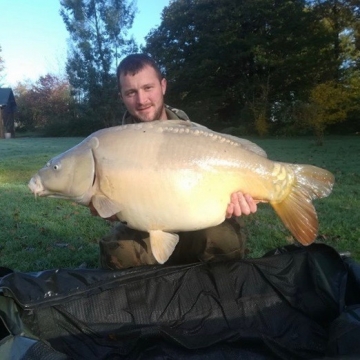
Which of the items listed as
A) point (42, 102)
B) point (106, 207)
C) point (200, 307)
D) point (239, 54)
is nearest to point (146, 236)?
point (200, 307)

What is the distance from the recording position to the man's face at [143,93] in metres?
1.96

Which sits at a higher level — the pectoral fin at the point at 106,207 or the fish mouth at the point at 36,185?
the fish mouth at the point at 36,185

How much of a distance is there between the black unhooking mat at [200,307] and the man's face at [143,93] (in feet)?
2.33

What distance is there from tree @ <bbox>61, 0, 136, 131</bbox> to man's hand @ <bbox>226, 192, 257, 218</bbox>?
22.2m

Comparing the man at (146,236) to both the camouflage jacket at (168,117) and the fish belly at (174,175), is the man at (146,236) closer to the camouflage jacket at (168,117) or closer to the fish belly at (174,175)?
the camouflage jacket at (168,117)

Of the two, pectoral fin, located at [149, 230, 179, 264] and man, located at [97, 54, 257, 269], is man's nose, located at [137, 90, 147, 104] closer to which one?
man, located at [97, 54, 257, 269]

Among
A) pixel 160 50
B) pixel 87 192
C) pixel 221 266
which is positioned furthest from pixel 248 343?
pixel 160 50

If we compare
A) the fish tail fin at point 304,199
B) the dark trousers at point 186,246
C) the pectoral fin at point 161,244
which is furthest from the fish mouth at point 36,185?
the fish tail fin at point 304,199

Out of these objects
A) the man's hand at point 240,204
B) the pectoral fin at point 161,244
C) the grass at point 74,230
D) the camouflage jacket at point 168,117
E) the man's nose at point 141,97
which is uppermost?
the man's nose at point 141,97

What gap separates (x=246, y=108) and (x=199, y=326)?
17.0m

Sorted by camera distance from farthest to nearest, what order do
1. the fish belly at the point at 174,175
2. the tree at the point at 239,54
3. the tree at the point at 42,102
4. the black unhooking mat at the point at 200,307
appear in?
the tree at the point at 42,102 < the tree at the point at 239,54 < the black unhooking mat at the point at 200,307 < the fish belly at the point at 174,175

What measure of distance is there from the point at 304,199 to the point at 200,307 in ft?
2.02

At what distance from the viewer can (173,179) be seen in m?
1.42

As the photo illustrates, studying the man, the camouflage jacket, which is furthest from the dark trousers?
the camouflage jacket
